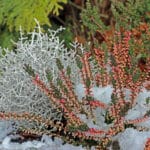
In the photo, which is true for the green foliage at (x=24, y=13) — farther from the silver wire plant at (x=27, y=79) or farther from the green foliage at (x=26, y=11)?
the silver wire plant at (x=27, y=79)

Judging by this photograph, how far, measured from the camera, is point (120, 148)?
160cm

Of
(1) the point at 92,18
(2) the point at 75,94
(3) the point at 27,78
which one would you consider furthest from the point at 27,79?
(1) the point at 92,18

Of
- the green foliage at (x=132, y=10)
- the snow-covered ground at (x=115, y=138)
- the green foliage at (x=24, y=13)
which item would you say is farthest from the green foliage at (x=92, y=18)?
the green foliage at (x=24, y=13)

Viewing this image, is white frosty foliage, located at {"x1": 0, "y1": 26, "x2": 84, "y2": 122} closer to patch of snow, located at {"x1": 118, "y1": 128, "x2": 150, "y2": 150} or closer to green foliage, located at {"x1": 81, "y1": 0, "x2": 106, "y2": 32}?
green foliage, located at {"x1": 81, "y1": 0, "x2": 106, "y2": 32}

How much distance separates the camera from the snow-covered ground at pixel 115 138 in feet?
5.24

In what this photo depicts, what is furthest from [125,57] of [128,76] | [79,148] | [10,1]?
[10,1]

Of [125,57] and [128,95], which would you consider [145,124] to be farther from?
[125,57]

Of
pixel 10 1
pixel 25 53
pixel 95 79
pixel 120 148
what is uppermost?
pixel 10 1

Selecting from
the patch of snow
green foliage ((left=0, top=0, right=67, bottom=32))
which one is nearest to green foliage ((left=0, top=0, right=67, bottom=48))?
green foliage ((left=0, top=0, right=67, bottom=32))

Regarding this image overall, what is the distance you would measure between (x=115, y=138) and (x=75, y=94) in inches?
8.4

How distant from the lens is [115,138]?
1608mm

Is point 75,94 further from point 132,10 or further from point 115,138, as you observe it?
point 132,10

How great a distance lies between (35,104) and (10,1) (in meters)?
1.03

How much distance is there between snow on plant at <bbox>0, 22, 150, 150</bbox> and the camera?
157cm
